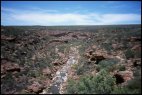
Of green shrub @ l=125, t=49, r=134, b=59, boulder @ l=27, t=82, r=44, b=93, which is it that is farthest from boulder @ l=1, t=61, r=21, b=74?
green shrub @ l=125, t=49, r=134, b=59

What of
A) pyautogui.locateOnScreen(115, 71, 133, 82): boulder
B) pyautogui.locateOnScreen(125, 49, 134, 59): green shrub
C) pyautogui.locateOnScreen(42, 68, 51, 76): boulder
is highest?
→ pyautogui.locateOnScreen(125, 49, 134, 59): green shrub

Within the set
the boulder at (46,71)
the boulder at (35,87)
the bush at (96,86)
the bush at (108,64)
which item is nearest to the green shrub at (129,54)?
the bush at (108,64)

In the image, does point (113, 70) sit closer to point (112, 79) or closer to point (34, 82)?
point (112, 79)

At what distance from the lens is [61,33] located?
228ft

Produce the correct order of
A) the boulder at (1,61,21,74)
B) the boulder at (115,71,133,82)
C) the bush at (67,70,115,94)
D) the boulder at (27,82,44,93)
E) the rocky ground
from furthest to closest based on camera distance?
the boulder at (1,61,21,74) < the boulder at (27,82,44,93) < the rocky ground < the boulder at (115,71,133,82) < the bush at (67,70,115,94)

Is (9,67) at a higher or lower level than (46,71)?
higher

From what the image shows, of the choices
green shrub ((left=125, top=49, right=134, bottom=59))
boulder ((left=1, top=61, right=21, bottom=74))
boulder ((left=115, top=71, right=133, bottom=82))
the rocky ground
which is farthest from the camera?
boulder ((left=1, top=61, right=21, bottom=74))

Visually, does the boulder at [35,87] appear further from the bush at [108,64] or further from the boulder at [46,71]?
the bush at [108,64]

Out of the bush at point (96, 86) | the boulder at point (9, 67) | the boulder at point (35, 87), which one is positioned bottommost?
the boulder at point (35, 87)

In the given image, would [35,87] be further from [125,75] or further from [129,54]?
[129,54]

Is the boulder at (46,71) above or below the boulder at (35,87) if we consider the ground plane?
above

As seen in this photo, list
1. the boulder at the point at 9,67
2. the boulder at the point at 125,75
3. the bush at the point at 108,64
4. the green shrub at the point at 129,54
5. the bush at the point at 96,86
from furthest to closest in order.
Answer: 1. the boulder at the point at 9,67
2. the bush at the point at 108,64
3. the green shrub at the point at 129,54
4. the boulder at the point at 125,75
5. the bush at the point at 96,86

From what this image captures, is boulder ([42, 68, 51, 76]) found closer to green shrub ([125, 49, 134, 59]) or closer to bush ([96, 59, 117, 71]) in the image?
bush ([96, 59, 117, 71])

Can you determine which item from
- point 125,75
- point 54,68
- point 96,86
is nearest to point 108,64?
point 125,75
